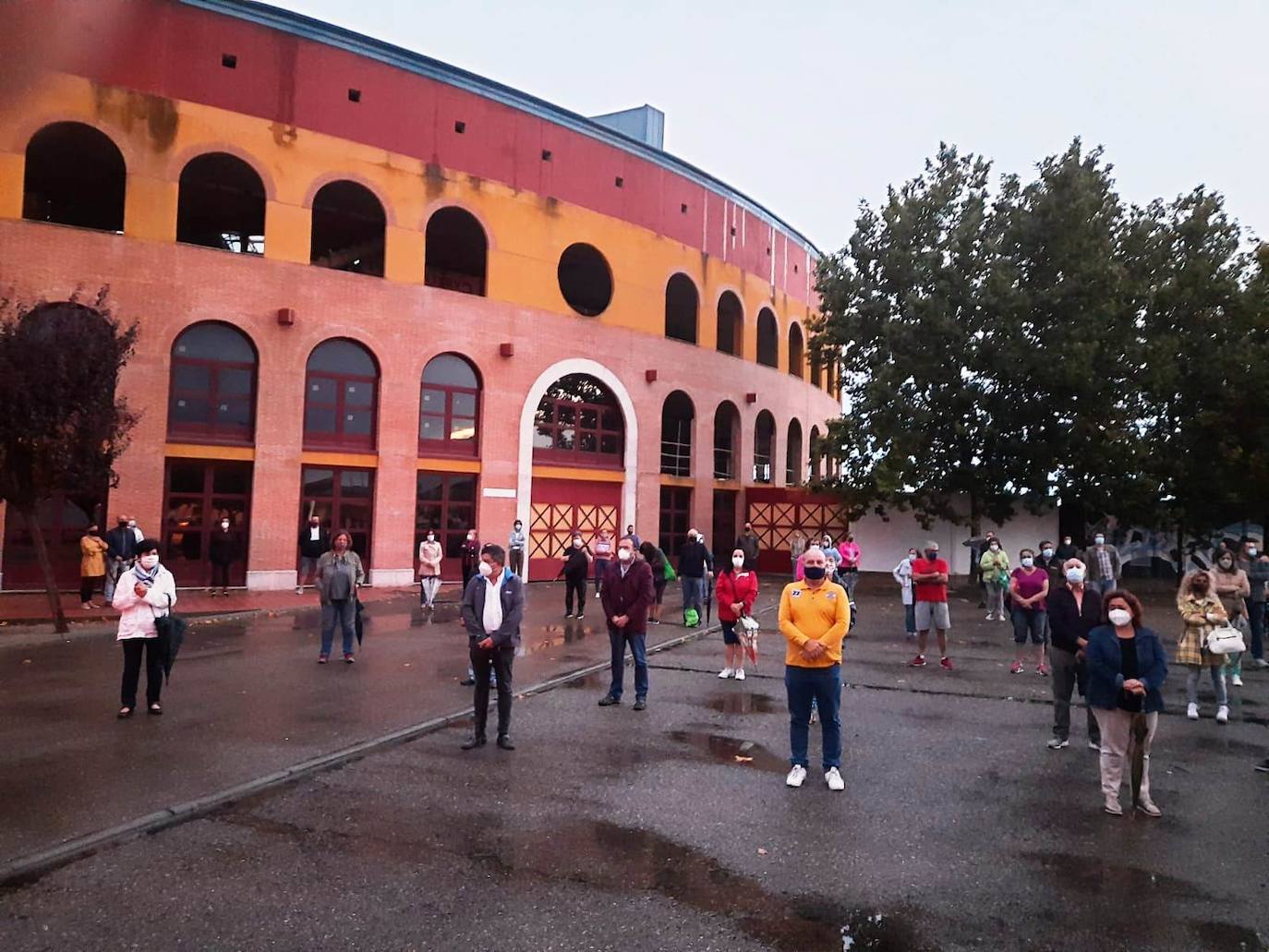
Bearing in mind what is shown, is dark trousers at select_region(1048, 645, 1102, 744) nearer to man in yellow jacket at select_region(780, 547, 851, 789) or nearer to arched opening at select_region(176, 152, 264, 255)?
man in yellow jacket at select_region(780, 547, 851, 789)

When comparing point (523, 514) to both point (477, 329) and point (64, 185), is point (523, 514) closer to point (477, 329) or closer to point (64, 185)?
point (477, 329)

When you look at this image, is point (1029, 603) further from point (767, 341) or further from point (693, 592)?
point (767, 341)

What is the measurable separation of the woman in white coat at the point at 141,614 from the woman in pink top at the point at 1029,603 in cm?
996

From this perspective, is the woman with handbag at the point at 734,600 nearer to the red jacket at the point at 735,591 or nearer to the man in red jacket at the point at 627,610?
the red jacket at the point at 735,591

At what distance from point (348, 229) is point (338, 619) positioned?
17631 millimetres

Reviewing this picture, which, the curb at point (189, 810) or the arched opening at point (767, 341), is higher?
the arched opening at point (767, 341)

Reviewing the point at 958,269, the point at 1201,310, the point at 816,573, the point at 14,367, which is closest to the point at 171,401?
the point at 14,367

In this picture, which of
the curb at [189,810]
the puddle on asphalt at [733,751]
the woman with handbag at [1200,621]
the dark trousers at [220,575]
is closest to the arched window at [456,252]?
the dark trousers at [220,575]

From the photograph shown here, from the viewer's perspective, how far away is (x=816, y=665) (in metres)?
6.59

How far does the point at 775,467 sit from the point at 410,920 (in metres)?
30.2

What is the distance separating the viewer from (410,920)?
432 cm

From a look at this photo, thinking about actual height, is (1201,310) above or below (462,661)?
above

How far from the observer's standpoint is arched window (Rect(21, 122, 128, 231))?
65.5 feet

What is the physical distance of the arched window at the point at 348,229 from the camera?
76.3 ft
